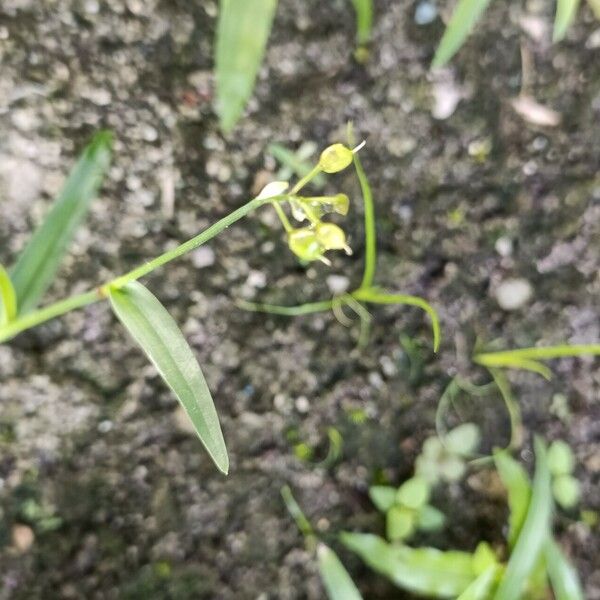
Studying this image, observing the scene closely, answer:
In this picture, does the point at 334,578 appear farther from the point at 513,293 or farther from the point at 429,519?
the point at 513,293

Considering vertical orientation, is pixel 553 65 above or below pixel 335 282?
above

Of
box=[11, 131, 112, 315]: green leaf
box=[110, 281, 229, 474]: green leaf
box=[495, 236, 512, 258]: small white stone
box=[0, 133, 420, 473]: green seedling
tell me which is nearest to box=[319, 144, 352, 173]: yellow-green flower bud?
box=[0, 133, 420, 473]: green seedling

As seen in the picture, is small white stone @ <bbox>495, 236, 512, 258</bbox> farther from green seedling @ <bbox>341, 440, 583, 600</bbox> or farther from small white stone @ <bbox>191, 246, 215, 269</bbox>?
small white stone @ <bbox>191, 246, 215, 269</bbox>

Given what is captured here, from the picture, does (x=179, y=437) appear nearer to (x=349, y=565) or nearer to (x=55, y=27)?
(x=349, y=565)

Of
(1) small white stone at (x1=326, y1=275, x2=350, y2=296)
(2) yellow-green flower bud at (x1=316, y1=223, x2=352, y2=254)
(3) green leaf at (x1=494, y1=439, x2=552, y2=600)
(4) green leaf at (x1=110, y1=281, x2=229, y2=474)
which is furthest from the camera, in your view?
(1) small white stone at (x1=326, y1=275, x2=350, y2=296)

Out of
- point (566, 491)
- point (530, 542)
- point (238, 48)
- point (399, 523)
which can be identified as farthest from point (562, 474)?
point (238, 48)

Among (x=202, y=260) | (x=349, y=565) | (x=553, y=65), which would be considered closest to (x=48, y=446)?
(x=202, y=260)
